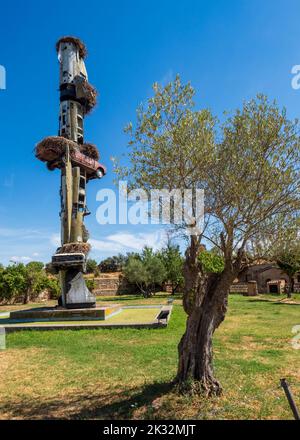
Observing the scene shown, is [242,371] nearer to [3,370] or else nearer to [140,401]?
[140,401]

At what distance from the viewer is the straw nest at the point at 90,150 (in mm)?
24625

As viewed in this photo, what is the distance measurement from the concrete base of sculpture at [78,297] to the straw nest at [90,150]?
32.3 ft

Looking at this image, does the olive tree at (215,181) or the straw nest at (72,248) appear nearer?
the olive tree at (215,181)

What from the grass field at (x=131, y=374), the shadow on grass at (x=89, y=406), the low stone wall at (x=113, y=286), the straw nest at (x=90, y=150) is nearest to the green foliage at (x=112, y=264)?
the low stone wall at (x=113, y=286)

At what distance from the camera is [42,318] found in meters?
18.9

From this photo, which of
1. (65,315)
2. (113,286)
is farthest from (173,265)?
(65,315)

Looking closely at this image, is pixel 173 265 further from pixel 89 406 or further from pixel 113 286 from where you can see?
pixel 89 406

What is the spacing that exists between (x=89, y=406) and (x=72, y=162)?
19024 millimetres

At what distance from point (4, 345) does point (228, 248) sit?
1114 centimetres

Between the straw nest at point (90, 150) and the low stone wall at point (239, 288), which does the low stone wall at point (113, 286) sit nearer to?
the low stone wall at point (239, 288)

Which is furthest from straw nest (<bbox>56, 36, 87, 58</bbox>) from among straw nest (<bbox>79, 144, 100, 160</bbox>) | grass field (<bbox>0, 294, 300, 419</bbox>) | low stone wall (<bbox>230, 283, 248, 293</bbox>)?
low stone wall (<bbox>230, 283, 248, 293</bbox>)

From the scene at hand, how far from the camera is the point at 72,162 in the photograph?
23.3 metres

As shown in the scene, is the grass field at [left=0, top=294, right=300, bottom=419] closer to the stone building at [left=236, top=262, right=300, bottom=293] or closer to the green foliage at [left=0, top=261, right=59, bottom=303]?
the green foliage at [left=0, top=261, right=59, bottom=303]
